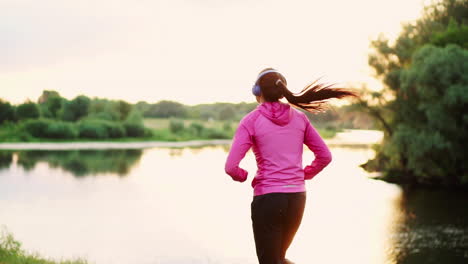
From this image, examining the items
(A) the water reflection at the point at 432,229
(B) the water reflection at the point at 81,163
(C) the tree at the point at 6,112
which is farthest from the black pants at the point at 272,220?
(C) the tree at the point at 6,112

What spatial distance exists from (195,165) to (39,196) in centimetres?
1659

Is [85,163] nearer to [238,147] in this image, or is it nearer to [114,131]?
[114,131]

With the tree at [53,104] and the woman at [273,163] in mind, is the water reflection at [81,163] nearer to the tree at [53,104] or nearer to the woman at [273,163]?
the woman at [273,163]

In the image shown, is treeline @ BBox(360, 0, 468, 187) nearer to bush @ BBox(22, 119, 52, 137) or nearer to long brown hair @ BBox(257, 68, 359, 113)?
long brown hair @ BBox(257, 68, 359, 113)

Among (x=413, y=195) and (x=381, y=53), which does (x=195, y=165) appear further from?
(x=413, y=195)

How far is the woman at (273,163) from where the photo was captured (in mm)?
2703

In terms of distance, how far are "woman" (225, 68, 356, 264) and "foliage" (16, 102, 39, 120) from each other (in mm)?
76923

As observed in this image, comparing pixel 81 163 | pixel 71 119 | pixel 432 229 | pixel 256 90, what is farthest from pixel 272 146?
pixel 71 119

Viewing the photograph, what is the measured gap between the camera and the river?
1545 cm

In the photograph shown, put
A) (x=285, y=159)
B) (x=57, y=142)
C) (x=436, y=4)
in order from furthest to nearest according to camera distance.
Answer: (x=57, y=142) → (x=436, y=4) → (x=285, y=159)

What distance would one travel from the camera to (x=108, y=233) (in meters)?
18.2

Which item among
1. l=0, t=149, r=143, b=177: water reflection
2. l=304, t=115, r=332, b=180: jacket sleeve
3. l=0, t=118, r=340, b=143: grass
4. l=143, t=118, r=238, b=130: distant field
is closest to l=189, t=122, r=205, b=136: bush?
l=0, t=118, r=340, b=143: grass

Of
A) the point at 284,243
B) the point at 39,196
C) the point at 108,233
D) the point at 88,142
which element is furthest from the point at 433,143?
the point at 88,142

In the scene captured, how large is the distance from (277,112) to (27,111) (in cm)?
7759
